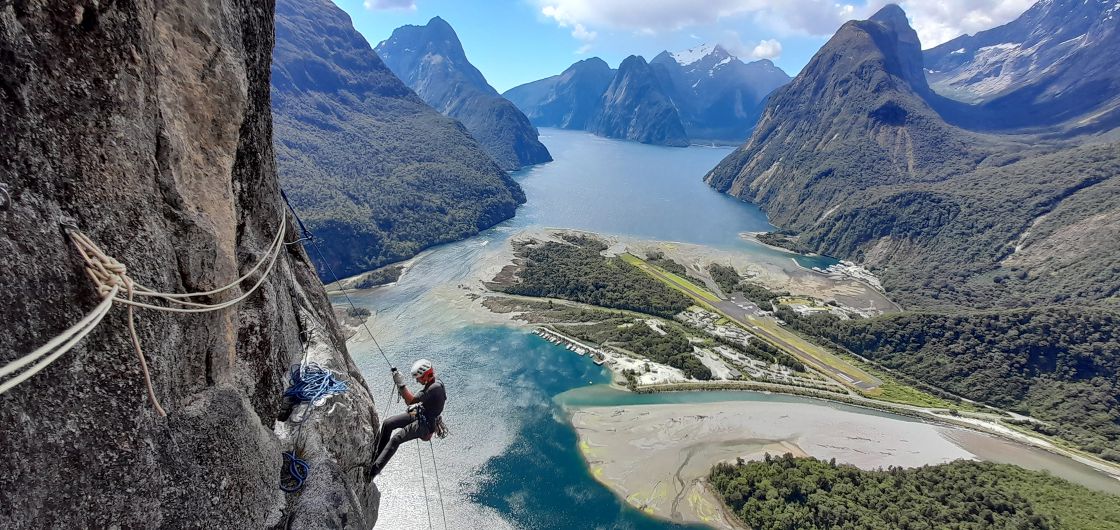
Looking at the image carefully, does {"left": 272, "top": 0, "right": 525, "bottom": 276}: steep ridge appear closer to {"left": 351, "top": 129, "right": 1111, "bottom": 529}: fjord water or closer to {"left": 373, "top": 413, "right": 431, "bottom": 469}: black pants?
{"left": 351, "top": 129, "right": 1111, "bottom": 529}: fjord water

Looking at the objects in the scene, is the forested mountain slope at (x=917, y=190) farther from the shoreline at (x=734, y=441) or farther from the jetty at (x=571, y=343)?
the jetty at (x=571, y=343)

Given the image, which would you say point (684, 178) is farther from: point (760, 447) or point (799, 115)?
point (760, 447)

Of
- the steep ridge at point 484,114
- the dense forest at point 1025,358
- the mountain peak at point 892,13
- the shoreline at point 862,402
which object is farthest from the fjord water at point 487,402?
the mountain peak at point 892,13

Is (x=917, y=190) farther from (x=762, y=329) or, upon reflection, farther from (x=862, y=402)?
(x=862, y=402)

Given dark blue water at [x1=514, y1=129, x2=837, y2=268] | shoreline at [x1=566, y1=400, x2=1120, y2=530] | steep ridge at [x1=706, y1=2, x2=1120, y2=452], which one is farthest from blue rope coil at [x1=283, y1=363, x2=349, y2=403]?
dark blue water at [x1=514, y1=129, x2=837, y2=268]

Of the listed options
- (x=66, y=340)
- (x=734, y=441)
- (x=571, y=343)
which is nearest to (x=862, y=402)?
(x=734, y=441)
